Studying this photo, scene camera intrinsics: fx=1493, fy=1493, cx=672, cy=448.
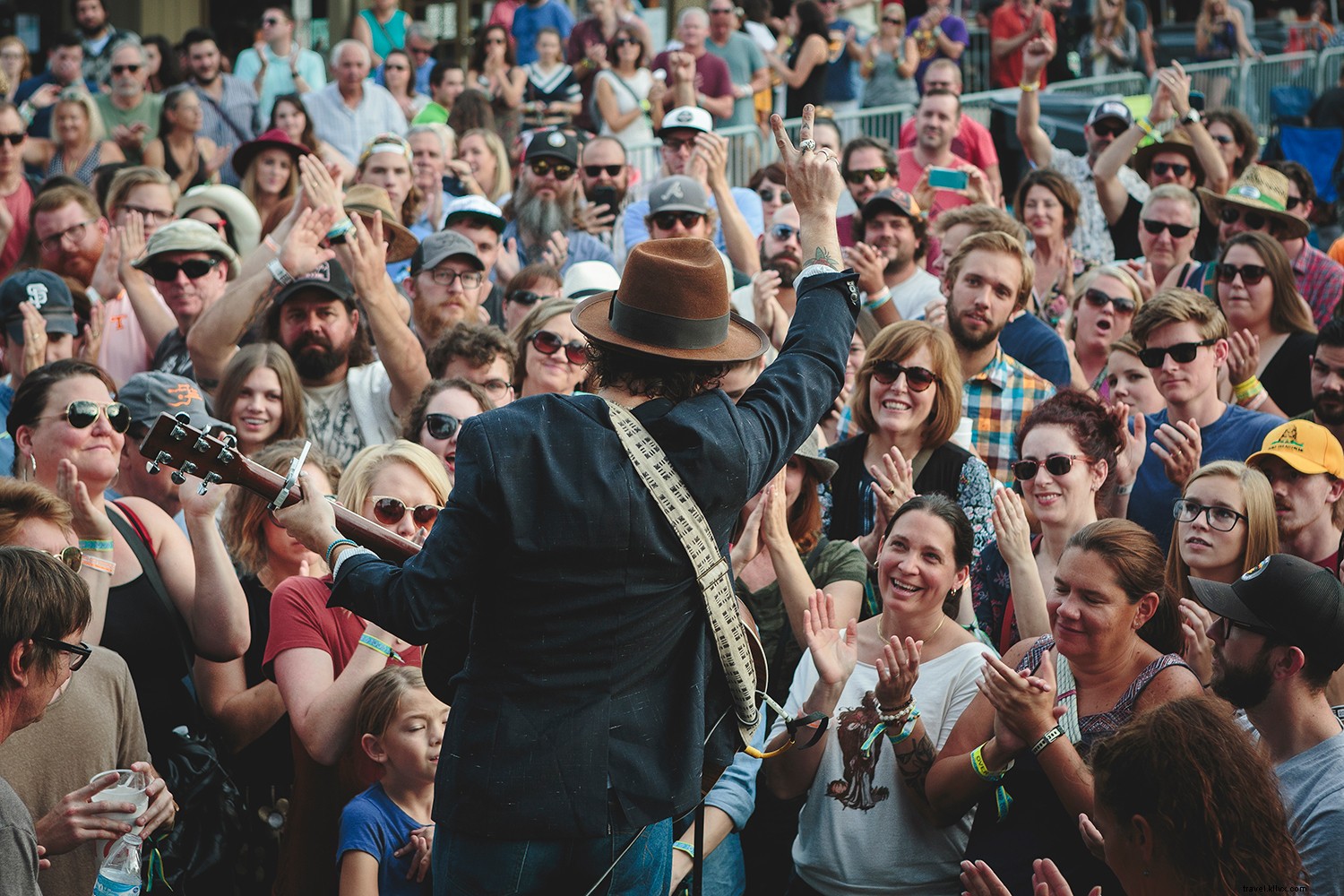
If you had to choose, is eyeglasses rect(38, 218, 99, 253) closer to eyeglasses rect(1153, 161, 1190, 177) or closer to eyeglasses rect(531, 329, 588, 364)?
eyeglasses rect(531, 329, 588, 364)

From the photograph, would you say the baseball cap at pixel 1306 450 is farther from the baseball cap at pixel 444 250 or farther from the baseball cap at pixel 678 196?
the baseball cap at pixel 444 250

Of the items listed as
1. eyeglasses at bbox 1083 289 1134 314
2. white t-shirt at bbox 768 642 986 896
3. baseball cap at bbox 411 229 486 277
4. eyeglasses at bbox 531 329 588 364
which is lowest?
white t-shirt at bbox 768 642 986 896

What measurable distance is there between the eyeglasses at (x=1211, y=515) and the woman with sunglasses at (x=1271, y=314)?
2.07 meters

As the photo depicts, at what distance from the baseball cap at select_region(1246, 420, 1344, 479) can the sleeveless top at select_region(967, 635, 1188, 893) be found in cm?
117

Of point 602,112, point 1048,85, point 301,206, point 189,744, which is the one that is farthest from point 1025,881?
point 1048,85

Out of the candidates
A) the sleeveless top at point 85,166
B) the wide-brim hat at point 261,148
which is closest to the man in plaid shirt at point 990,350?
the wide-brim hat at point 261,148

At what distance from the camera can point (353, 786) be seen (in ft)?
13.4

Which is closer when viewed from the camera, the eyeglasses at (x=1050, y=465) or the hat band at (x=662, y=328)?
the hat band at (x=662, y=328)

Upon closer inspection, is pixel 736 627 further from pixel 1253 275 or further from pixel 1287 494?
pixel 1253 275

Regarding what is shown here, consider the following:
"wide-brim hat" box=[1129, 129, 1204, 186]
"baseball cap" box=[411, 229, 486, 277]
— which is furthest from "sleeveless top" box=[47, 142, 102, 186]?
"wide-brim hat" box=[1129, 129, 1204, 186]

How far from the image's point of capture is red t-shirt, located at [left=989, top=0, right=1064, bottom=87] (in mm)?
13703

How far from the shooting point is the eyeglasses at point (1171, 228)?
750 cm

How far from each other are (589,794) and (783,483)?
2221 mm

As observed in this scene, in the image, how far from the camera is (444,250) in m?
6.66
